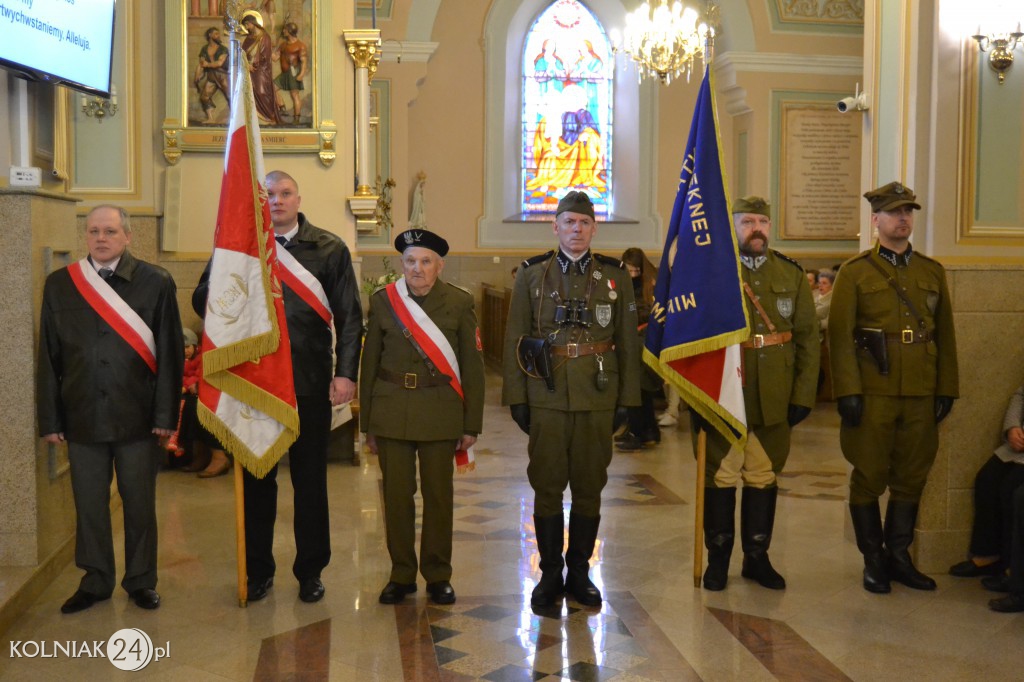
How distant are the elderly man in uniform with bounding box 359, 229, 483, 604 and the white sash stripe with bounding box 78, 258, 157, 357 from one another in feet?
2.66

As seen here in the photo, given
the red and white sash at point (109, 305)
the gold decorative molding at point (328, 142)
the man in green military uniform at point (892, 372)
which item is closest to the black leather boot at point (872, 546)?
the man in green military uniform at point (892, 372)

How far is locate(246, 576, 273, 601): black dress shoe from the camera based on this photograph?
413 centimetres

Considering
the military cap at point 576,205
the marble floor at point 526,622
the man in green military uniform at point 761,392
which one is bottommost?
the marble floor at point 526,622

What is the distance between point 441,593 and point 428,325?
3.27 feet

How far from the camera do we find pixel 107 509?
4.05 meters

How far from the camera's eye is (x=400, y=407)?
3982 millimetres

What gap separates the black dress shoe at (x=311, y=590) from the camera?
4.13 metres

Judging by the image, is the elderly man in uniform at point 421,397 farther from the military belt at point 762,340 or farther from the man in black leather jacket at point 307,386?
the military belt at point 762,340

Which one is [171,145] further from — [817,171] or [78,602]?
[817,171]

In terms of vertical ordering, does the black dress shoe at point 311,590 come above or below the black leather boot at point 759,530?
below

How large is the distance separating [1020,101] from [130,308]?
12.2 ft

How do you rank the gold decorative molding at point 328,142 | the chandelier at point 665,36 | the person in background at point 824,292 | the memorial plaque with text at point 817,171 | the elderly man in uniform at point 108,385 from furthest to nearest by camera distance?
the memorial plaque with text at point 817,171 → the chandelier at point 665,36 → the person in background at point 824,292 → the gold decorative molding at point 328,142 → the elderly man in uniform at point 108,385

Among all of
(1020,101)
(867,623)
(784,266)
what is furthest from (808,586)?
(1020,101)

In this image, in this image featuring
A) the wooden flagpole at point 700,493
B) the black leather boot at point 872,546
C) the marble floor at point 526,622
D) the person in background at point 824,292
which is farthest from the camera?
the person in background at point 824,292
